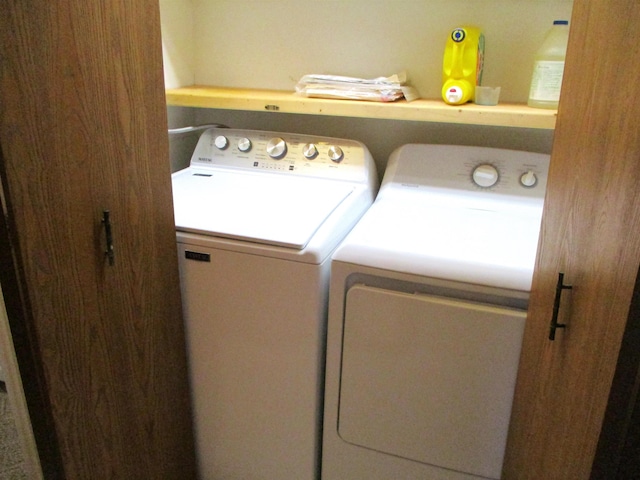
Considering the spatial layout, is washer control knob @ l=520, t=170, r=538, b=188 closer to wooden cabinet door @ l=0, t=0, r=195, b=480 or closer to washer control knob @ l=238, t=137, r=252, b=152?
washer control knob @ l=238, t=137, r=252, b=152

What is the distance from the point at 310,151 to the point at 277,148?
0.40 ft

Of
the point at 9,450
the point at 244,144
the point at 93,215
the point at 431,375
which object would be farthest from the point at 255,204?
the point at 9,450

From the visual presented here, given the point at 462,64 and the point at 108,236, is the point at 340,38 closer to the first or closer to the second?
the point at 462,64

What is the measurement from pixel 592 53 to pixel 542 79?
82 centimetres

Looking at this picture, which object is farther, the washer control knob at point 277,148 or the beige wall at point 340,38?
the washer control knob at point 277,148

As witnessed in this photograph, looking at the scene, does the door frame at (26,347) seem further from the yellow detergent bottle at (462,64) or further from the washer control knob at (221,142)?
the yellow detergent bottle at (462,64)

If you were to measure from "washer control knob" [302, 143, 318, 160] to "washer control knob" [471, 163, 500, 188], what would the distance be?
55cm

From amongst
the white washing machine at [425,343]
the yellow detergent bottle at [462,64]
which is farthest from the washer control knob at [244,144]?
the yellow detergent bottle at [462,64]

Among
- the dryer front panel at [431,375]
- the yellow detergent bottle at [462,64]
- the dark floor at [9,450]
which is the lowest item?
the dark floor at [9,450]

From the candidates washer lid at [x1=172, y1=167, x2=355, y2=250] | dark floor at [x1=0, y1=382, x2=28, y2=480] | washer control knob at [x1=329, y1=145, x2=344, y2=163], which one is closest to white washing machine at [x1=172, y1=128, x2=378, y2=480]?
washer lid at [x1=172, y1=167, x2=355, y2=250]

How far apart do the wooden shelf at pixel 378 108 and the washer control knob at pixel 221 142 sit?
5.6 inches

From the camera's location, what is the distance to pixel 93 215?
3.41 feet

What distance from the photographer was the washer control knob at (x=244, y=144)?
189cm

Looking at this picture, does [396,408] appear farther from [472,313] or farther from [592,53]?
[592,53]
